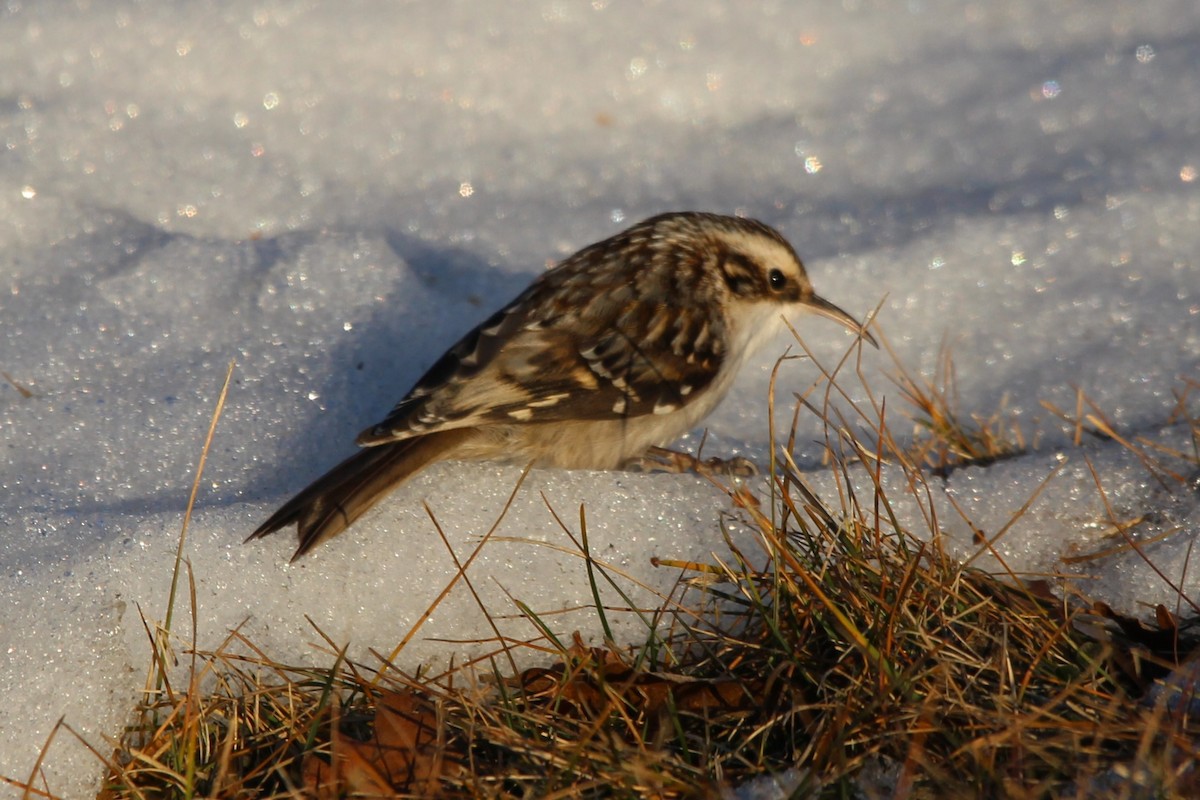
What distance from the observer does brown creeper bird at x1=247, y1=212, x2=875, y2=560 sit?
3.22m

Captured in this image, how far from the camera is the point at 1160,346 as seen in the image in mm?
4262

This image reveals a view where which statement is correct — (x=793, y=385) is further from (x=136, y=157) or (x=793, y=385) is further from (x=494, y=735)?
(x=136, y=157)

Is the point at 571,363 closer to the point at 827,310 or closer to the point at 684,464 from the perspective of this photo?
the point at 684,464

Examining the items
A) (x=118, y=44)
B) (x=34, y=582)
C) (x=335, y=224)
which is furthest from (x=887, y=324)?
(x=118, y=44)

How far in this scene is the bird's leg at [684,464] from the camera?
3695 mm

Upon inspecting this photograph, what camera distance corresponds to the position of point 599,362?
3.59 metres

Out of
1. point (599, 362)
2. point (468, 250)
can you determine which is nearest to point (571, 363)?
point (599, 362)

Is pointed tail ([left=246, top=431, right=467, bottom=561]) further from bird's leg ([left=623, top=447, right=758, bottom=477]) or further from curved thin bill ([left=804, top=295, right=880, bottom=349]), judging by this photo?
curved thin bill ([left=804, top=295, right=880, bottom=349])

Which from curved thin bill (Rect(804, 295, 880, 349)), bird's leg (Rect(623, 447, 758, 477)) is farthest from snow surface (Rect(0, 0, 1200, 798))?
curved thin bill (Rect(804, 295, 880, 349))

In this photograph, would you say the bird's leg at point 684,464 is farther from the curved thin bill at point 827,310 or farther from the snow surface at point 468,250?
the curved thin bill at point 827,310

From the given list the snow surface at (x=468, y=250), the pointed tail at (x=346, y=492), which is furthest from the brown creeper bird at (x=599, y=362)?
the snow surface at (x=468, y=250)

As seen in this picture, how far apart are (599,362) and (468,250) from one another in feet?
5.46

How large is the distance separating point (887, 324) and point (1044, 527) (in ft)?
5.41

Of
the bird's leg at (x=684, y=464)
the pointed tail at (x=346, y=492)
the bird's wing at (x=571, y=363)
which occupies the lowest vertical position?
the bird's leg at (x=684, y=464)
